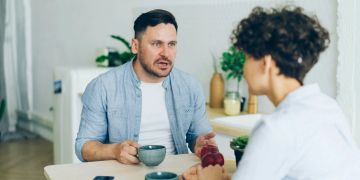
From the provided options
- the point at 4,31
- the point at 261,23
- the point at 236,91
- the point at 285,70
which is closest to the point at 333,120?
the point at 285,70


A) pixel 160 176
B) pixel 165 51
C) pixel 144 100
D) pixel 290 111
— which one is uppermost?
pixel 165 51

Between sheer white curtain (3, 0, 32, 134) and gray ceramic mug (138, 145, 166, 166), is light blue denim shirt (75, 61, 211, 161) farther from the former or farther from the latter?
sheer white curtain (3, 0, 32, 134)

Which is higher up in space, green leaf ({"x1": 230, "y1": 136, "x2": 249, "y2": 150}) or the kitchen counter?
green leaf ({"x1": 230, "y1": 136, "x2": 249, "y2": 150})

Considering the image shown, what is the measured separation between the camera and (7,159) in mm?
5094

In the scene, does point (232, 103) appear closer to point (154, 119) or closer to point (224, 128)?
point (224, 128)

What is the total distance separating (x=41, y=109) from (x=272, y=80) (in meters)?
5.29

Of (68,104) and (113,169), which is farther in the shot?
(68,104)

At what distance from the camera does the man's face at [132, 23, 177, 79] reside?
230cm

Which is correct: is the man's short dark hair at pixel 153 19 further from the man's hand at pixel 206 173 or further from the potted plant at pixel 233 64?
the potted plant at pixel 233 64

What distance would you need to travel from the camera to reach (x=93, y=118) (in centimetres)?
223

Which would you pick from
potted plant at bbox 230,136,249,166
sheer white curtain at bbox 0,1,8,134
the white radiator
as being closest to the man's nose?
potted plant at bbox 230,136,249,166

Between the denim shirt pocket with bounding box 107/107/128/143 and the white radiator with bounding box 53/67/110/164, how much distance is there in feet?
6.00

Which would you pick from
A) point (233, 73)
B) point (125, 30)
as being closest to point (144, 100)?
point (233, 73)

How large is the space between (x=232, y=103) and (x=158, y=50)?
1063 millimetres
